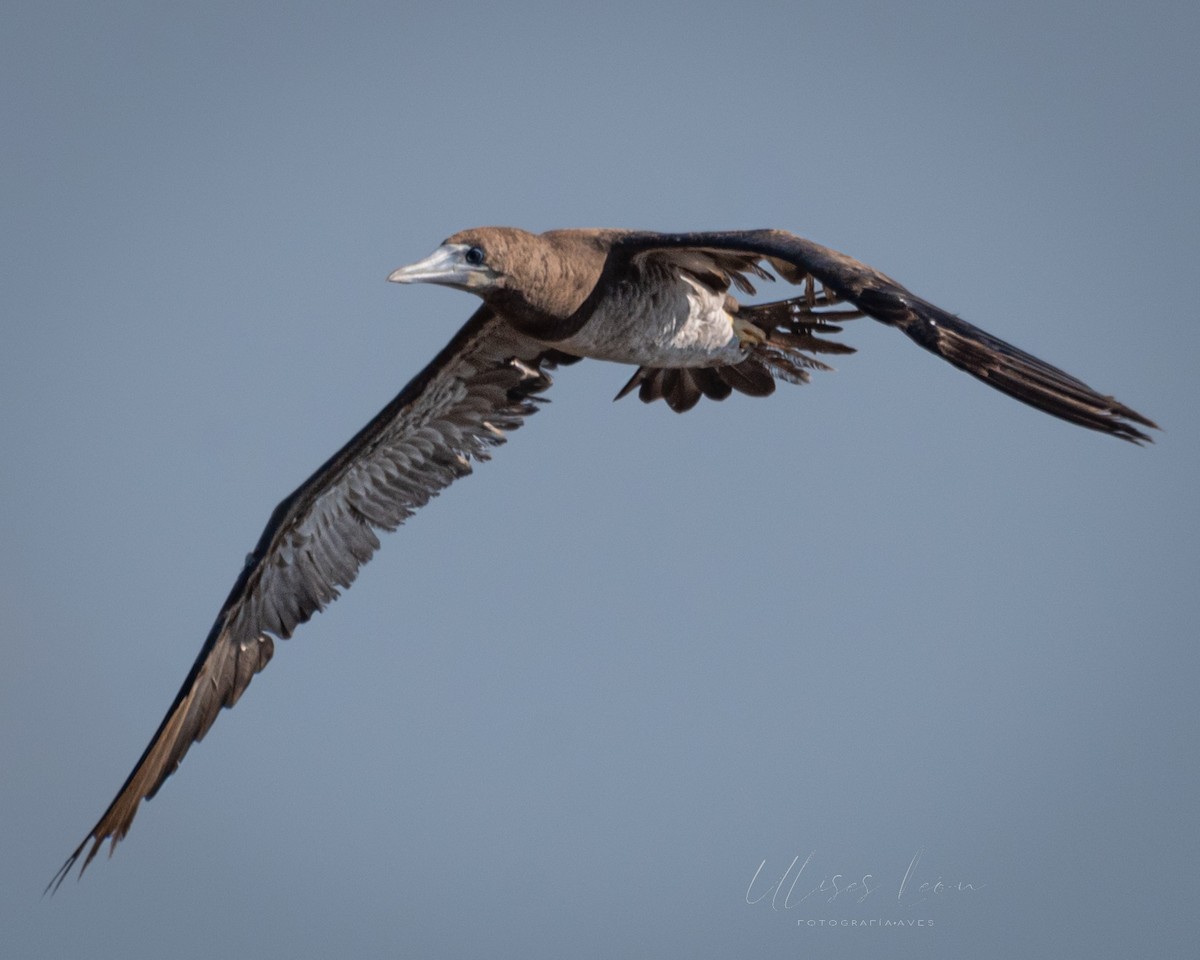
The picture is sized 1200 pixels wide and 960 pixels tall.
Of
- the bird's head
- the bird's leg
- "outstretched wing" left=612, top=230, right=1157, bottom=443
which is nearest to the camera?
"outstretched wing" left=612, top=230, right=1157, bottom=443

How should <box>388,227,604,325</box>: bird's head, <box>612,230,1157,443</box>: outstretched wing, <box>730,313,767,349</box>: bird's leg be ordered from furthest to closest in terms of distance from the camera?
<box>730,313,767,349</box>: bird's leg < <box>388,227,604,325</box>: bird's head < <box>612,230,1157,443</box>: outstretched wing

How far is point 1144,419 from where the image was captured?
10.4 metres

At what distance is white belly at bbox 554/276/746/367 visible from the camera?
13.7m

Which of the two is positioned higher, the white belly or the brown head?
the white belly

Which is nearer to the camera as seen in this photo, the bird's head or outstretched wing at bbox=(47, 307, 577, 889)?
the bird's head

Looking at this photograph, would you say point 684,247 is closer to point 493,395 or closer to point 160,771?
point 493,395

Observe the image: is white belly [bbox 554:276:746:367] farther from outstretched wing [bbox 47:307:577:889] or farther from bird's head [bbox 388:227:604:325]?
outstretched wing [bbox 47:307:577:889]

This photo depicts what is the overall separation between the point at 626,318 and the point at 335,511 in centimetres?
291

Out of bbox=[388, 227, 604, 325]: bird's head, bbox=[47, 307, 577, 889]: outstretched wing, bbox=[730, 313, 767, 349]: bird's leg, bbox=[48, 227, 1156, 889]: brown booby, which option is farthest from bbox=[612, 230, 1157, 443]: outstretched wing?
bbox=[47, 307, 577, 889]: outstretched wing

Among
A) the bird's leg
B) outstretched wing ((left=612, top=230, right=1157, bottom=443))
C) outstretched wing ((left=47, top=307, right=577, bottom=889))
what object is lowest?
outstretched wing ((left=47, top=307, right=577, bottom=889))

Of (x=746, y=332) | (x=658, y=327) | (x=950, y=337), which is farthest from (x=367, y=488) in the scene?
(x=950, y=337)

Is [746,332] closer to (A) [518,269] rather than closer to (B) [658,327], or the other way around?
(B) [658,327]

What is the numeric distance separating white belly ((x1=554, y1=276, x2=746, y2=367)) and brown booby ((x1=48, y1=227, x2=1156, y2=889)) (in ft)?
0.04

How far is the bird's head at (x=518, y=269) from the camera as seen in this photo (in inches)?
497
